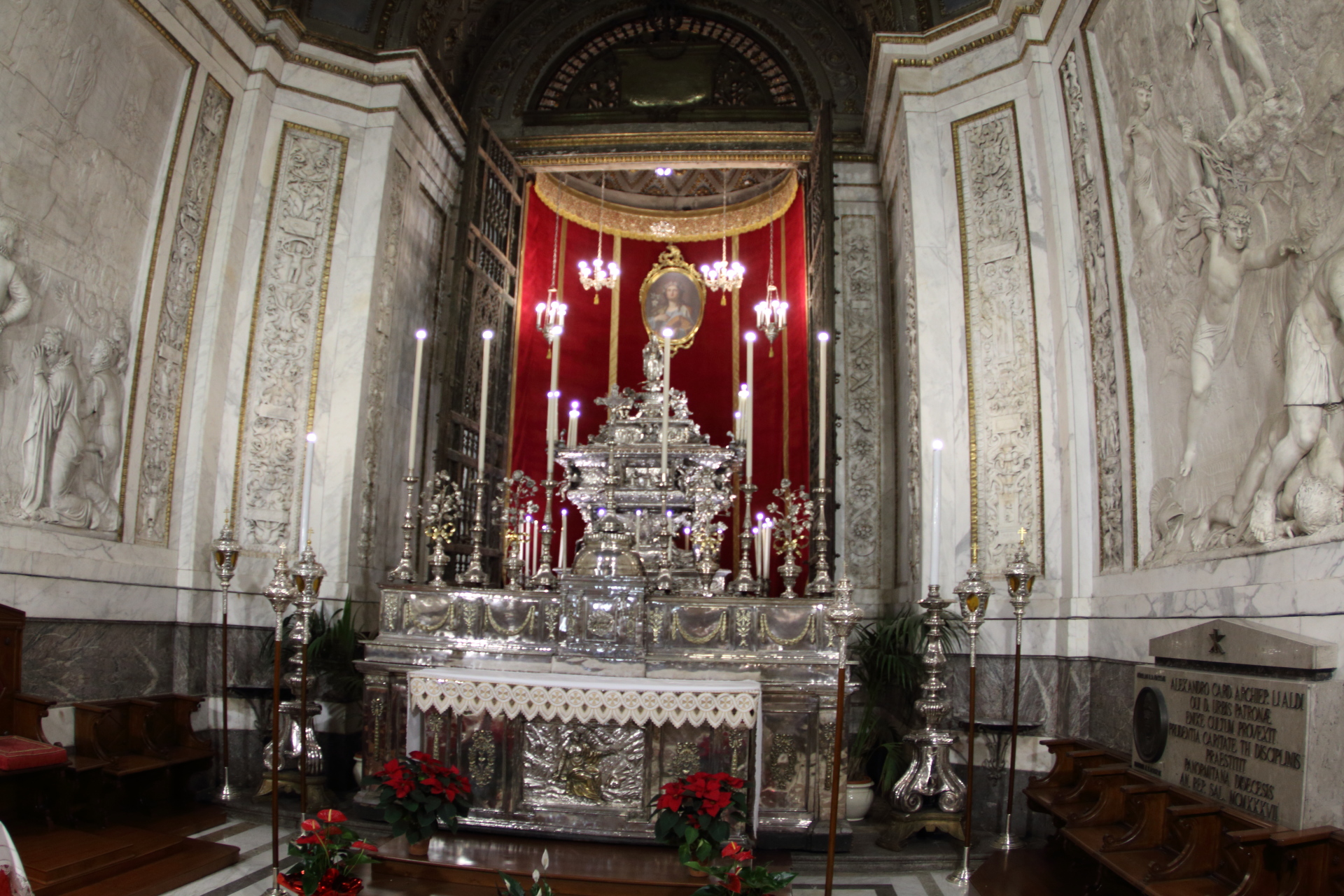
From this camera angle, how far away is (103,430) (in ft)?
22.1

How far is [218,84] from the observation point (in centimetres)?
787

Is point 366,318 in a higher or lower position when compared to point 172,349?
higher

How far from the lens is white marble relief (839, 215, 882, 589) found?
9.29 m

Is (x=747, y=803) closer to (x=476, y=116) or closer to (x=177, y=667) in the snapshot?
(x=177, y=667)

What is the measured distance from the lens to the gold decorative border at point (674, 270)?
12.6m

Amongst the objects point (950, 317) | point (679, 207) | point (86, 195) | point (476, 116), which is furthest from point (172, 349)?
point (679, 207)

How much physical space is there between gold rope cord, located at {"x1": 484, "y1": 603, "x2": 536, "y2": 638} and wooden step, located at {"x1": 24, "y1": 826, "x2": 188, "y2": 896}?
2256 millimetres

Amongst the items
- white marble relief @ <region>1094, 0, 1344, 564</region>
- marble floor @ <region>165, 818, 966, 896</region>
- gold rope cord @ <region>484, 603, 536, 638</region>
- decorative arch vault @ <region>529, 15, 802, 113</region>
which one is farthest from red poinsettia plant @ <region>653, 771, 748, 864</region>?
decorative arch vault @ <region>529, 15, 802, 113</region>

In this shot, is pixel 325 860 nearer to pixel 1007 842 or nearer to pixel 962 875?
pixel 962 875

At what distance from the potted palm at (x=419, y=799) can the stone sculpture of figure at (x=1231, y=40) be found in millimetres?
5511

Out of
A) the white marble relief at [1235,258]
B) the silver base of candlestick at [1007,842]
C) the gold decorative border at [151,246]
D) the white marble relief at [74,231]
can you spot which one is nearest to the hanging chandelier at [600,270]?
the gold decorative border at [151,246]

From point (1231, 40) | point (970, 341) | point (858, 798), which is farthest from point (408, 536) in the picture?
point (1231, 40)

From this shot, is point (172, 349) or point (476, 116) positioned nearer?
point (172, 349)

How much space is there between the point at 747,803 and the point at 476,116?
7323 mm
